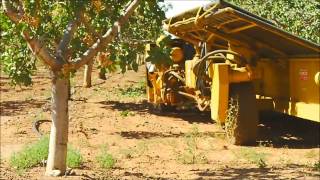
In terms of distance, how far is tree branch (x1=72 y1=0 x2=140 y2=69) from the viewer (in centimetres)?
589

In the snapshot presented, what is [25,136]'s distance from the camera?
9344 millimetres

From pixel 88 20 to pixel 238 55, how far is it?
2.81m

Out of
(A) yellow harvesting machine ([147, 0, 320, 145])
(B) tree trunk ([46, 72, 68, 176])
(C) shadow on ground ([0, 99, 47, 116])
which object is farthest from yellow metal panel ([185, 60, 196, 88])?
(C) shadow on ground ([0, 99, 47, 116])

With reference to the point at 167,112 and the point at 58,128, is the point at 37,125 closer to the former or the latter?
the point at 167,112

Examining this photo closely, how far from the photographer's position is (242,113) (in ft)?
26.8

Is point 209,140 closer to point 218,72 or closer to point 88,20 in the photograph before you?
point 218,72

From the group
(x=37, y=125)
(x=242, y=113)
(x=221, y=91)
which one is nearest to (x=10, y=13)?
(x=221, y=91)

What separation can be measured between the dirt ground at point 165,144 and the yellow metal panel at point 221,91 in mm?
549

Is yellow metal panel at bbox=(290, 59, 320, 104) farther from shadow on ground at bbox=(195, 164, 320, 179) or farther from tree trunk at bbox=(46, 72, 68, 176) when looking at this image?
tree trunk at bbox=(46, 72, 68, 176)

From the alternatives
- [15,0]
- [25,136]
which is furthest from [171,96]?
[15,0]

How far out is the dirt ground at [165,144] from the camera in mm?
6559

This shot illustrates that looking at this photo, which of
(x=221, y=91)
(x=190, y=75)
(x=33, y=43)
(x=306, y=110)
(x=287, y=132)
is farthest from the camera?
(x=190, y=75)

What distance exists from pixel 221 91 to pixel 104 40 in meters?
2.57

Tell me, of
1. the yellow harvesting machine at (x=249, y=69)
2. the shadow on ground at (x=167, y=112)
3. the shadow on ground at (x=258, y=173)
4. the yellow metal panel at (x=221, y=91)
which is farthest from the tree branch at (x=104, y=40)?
the shadow on ground at (x=167, y=112)
